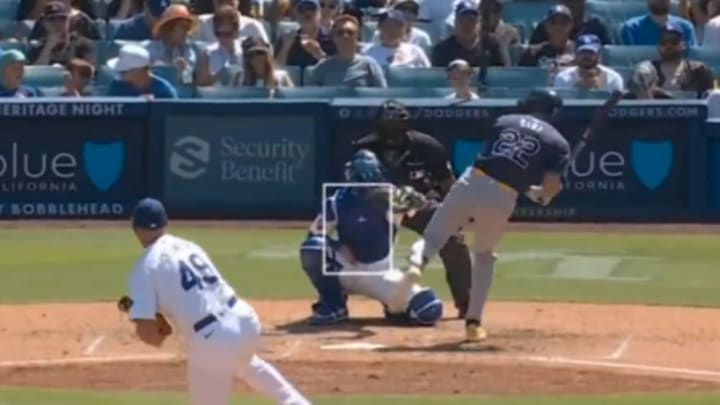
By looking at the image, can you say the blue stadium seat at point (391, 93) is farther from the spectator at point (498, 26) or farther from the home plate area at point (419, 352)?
the home plate area at point (419, 352)

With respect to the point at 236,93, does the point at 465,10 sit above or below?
above

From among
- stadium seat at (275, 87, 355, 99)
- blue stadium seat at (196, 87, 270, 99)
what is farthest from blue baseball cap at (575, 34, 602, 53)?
blue stadium seat at (196, 87, 270, 99)

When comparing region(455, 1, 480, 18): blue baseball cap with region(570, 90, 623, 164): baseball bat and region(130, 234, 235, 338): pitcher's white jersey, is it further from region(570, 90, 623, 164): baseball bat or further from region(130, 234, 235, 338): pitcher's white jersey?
region(130, 234, 235, 338): pitcher's white jersey

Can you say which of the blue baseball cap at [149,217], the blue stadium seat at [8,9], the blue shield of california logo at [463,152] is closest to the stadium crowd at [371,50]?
the blue shield of california logo at [463,152]

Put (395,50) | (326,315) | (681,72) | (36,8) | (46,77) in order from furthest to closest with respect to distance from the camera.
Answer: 1. (36,8)
2. (46,77)
3. (395,50)
4. (681,72)
5. (326,315)

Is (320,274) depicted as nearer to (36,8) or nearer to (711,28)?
(711,28)

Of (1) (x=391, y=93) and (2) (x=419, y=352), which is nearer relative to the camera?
(2) (x=419, y=352)

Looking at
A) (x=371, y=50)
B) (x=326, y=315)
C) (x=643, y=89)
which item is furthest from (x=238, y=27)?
(x=326, y=315)
